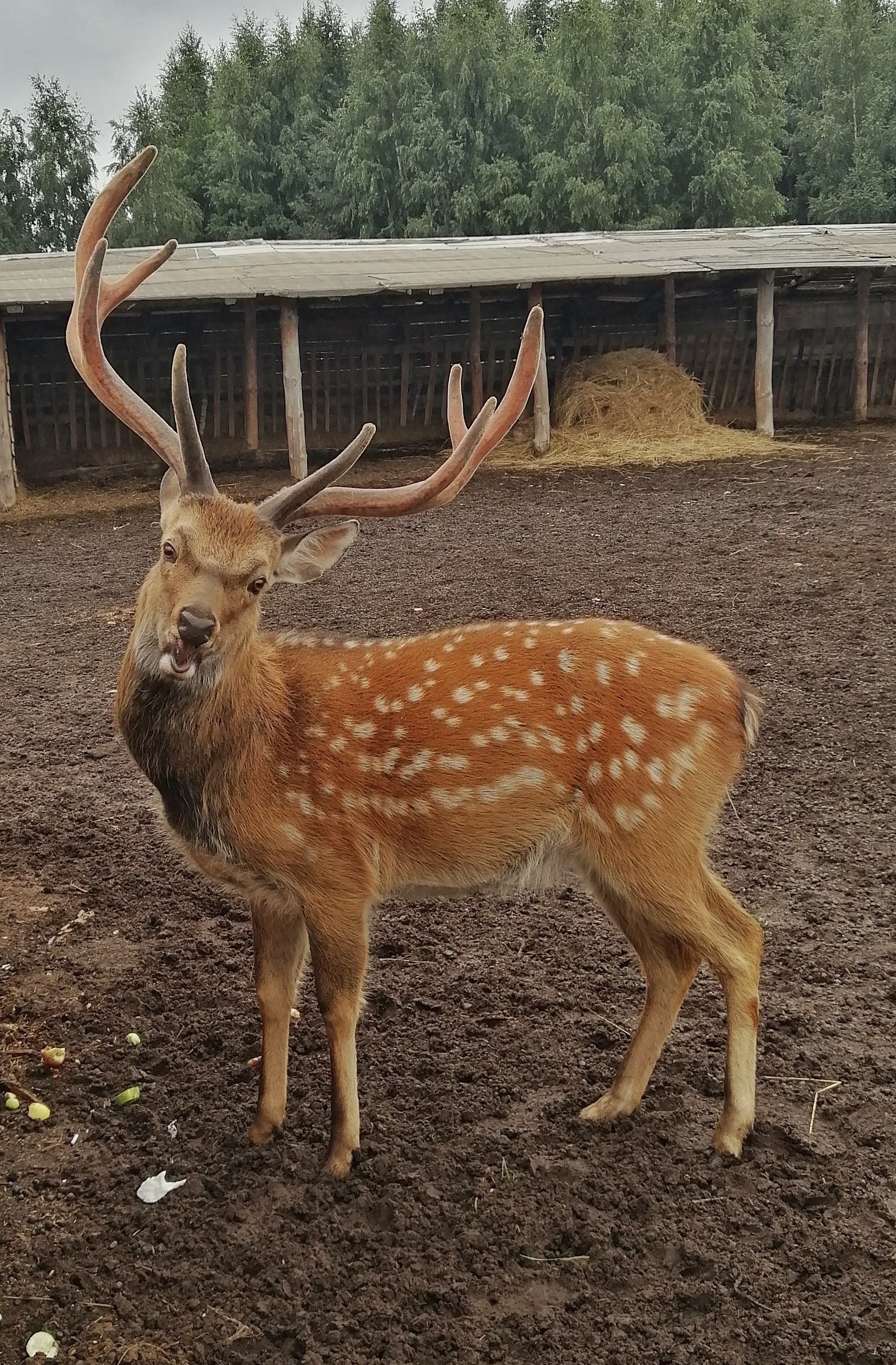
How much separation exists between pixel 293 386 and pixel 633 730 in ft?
34.2

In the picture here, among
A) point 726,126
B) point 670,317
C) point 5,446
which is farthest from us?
point 726,126

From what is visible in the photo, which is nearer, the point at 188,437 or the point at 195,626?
the point at 195,626

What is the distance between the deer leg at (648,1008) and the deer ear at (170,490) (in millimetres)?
1553

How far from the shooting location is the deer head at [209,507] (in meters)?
2.74

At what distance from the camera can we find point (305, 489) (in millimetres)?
2926

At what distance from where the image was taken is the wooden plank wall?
13.7 meters

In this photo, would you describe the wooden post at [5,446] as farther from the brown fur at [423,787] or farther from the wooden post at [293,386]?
the brown fur at [423,787]

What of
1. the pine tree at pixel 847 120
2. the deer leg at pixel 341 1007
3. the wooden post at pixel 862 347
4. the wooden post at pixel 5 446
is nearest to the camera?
the deer leg at pixel 341 1007

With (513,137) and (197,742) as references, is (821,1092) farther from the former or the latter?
(513,137)

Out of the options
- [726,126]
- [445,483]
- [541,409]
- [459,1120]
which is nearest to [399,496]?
[445,483]

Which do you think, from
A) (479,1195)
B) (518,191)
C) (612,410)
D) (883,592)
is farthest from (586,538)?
(518,191)

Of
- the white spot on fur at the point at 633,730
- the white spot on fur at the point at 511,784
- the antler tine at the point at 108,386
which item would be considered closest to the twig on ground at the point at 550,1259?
the white spot on fur at the point at 511,784

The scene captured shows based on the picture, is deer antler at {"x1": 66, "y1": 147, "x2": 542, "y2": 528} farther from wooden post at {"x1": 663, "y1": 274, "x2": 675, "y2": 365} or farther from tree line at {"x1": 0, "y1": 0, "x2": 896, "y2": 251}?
tree line at {"x1": 0, "y1": 0, "x2": 896, "y2": 251}

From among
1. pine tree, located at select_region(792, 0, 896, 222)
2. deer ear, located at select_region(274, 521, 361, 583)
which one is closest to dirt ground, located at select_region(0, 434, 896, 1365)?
deer ear, located at select_region(274, 521, 361, 583)
